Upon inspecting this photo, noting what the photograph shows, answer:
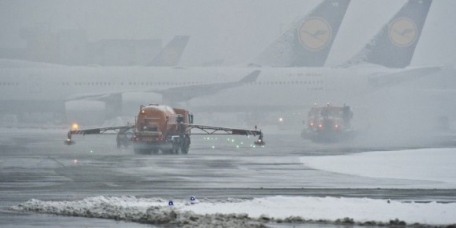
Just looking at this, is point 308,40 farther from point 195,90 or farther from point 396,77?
point 195,90

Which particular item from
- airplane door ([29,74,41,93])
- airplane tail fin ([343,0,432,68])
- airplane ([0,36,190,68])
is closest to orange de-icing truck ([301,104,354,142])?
airplane door ([29,74,41,93])

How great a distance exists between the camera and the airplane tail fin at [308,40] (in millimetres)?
72062

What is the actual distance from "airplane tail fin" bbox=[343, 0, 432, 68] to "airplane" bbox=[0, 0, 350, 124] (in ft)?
36.6

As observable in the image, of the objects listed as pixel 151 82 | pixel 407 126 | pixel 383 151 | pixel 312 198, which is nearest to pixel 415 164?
pixel 383 151

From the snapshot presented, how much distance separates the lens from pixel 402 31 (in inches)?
2817

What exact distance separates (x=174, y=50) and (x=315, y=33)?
1697 inches

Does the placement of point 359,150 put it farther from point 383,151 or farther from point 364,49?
point 364,49

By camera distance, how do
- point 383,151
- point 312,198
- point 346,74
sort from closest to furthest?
point 312,198
point 383,151
point 346,74

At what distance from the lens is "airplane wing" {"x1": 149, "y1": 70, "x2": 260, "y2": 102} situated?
63.4 metres

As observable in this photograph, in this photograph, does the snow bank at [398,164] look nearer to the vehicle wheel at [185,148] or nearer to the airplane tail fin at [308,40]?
the vehicle wheel at [185,148]

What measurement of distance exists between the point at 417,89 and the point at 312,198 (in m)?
53.4

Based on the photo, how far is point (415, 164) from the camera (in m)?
27.9

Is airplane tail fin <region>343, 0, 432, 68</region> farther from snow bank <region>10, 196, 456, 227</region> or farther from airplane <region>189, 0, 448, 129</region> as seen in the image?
snow bank <region>10, 196, 456, 227</region>

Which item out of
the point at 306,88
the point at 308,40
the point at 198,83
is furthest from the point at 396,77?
the point at 198,83
